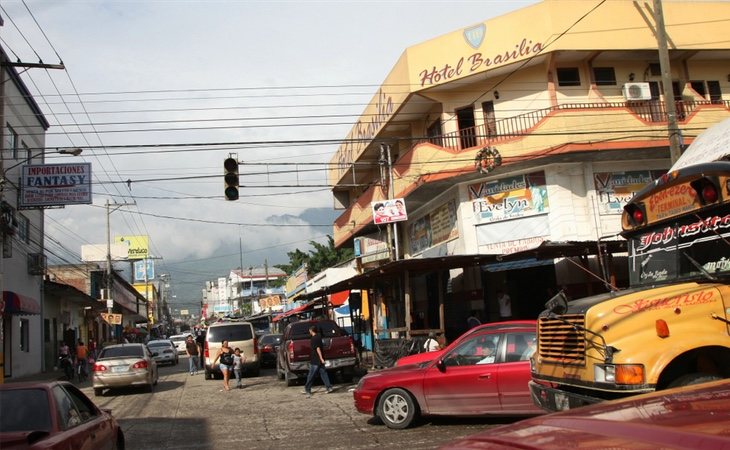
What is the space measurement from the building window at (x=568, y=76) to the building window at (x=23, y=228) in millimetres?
23494

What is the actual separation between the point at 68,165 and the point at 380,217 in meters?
12.9

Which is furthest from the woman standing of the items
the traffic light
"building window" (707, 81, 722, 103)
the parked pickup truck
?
"building window" (707, 81, 722, 103)

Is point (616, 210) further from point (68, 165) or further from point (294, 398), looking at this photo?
point (68, 165)

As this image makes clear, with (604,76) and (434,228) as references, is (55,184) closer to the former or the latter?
(434,228)

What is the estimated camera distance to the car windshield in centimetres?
501

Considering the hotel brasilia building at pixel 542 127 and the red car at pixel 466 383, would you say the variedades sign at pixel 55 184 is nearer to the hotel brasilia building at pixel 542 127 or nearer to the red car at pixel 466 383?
the hotel brasilia building at pixel 542 127

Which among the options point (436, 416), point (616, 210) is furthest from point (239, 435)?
point (616, 210)

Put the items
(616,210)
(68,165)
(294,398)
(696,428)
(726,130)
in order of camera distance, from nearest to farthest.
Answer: (696,428) < (726,130) < (294,398) < (616,210) < (68,165)

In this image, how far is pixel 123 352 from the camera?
18.5 m

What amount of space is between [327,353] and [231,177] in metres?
5.49

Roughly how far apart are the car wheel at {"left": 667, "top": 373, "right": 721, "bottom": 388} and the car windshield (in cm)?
543

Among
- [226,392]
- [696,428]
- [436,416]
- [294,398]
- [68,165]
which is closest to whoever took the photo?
[696,428]

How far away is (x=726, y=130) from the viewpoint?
7574 millimetres

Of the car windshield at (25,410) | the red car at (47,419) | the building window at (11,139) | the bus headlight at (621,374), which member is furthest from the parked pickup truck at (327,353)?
the building window at (11,139)
